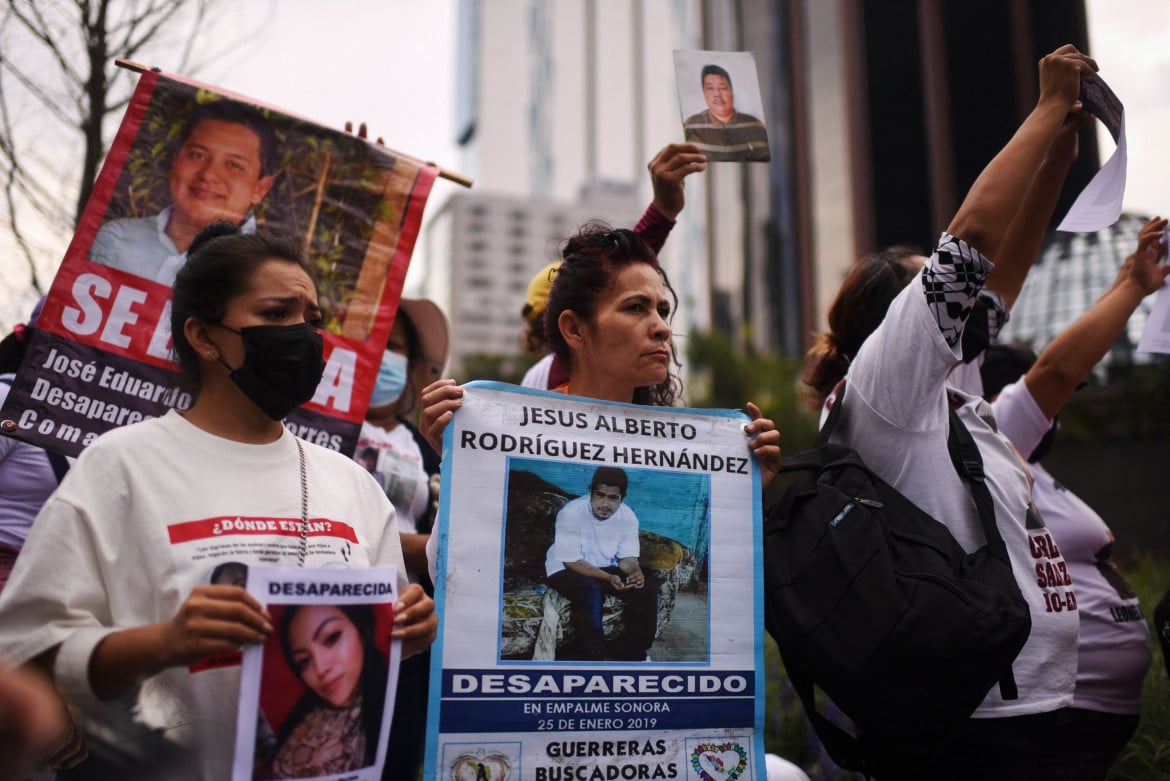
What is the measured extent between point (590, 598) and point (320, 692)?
2.23ft

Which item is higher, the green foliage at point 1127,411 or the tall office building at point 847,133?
the tall office building at point 847,133

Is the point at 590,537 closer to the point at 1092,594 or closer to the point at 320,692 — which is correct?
the point at 320,692

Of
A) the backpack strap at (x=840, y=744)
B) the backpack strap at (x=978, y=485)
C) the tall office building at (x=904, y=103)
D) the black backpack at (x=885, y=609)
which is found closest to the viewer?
the black backpack at (x=885, y=609)

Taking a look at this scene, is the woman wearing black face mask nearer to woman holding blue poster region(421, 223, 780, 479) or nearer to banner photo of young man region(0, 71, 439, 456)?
banner photo of young man region(0, 71, 439, 456)

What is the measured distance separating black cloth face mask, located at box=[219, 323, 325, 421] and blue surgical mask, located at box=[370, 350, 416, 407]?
4.78 ft

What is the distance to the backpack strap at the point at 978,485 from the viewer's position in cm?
216

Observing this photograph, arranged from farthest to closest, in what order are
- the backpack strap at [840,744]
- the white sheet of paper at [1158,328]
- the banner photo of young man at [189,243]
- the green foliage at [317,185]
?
the white sheet of paper at [1158,328] < the green foliage at [317,185] < the banner photo of young man at [189,243] < the backpack strap at [840,744]

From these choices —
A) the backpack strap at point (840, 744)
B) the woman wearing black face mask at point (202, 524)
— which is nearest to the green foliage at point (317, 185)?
the woman wearing black face mask at point (202, 524)

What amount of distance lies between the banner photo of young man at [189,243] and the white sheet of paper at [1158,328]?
2.53 meters

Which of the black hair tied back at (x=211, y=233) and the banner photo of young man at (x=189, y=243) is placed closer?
the black hair tied back at (x=211, y=233)

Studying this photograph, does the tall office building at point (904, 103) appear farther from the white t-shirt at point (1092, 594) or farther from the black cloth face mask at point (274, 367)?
the black cloth face mask at point (274, 367)

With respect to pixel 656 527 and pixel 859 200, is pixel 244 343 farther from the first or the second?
pixel 859 200

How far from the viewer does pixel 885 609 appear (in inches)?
80.1

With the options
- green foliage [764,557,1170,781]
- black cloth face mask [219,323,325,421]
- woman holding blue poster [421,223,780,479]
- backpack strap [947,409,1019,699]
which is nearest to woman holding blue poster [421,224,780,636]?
woman holding blue poster [421,223,780,479]
